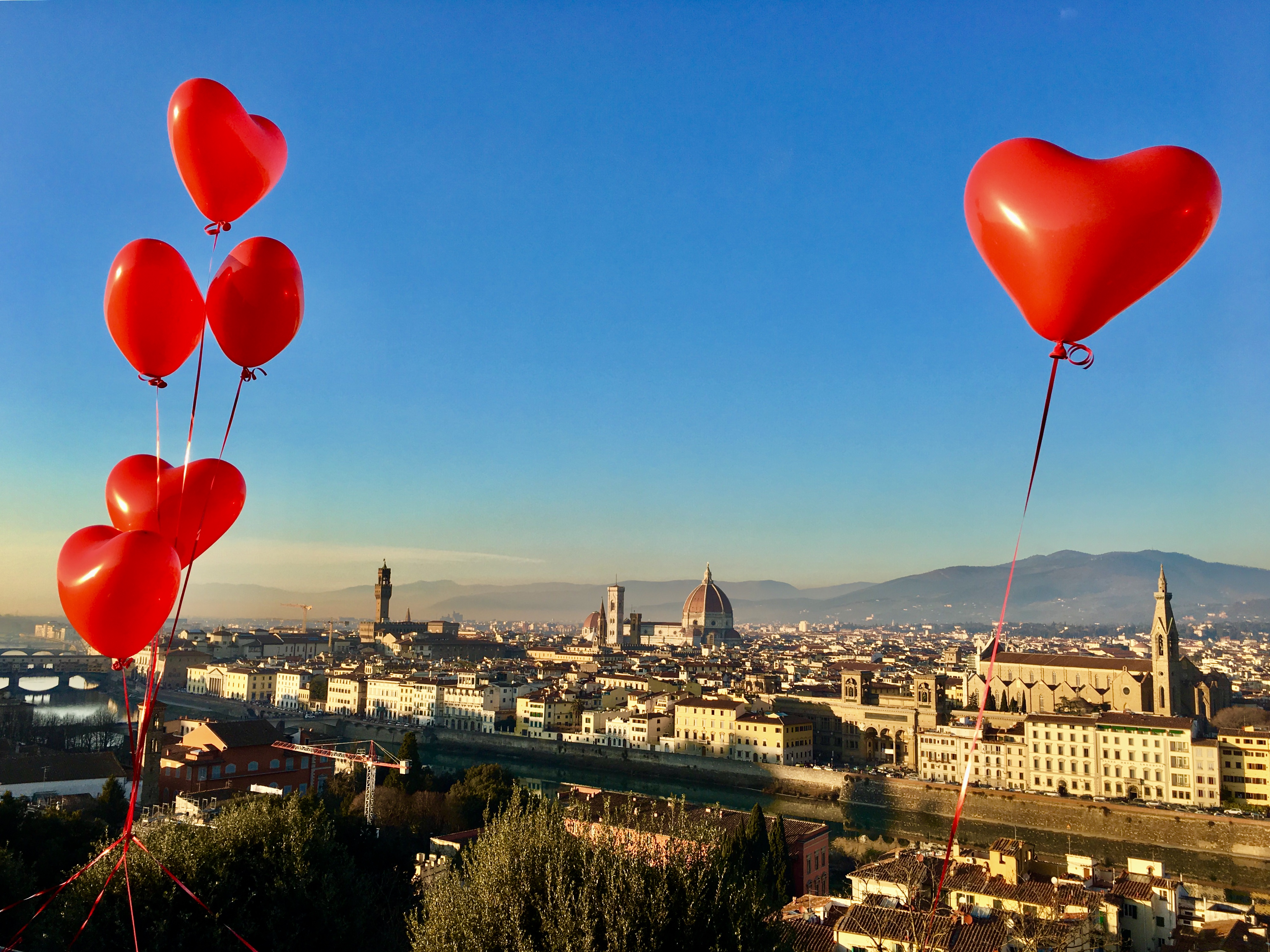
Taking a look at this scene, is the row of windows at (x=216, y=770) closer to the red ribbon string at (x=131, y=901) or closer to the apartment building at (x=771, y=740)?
the red ribbon string at (x=131, y=901)

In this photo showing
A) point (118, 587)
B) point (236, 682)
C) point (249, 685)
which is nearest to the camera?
point (118, 587)

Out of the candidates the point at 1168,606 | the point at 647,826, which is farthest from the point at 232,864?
the point at 1168,606

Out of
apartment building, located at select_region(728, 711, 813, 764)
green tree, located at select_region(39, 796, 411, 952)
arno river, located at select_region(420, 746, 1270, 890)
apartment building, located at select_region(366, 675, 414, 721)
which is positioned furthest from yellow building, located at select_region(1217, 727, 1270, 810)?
apartment building, located at select_region(366, 675, 414, 721)

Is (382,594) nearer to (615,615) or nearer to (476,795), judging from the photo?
(615,615)

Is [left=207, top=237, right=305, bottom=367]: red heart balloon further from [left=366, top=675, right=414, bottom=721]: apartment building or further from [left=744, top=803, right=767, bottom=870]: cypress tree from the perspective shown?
[left=366, top=675, right=414, bottom=721]: apartment building

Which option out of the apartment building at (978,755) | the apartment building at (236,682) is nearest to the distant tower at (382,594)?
the apartment building at (236,682)

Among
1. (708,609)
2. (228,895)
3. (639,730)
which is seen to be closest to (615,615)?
(708,609)
